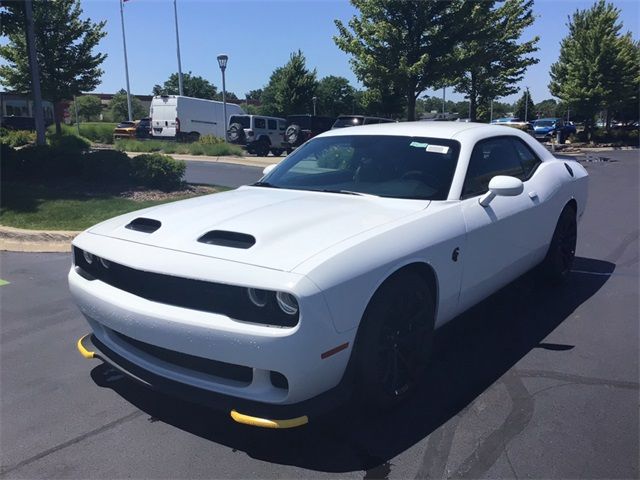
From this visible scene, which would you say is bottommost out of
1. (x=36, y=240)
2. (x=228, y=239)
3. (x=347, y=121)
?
(x=36, y=240)

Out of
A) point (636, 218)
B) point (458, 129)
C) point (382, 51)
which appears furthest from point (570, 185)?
point (382, 51)

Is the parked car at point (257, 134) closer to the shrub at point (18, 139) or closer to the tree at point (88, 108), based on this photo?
the shrub at point (18, 139)

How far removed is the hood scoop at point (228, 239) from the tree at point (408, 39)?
52.7ft

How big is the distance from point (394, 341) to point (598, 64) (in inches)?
1221

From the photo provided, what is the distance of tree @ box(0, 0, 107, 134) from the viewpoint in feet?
77.6

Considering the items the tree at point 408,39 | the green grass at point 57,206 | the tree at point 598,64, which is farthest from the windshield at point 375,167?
the tree at point 598,64

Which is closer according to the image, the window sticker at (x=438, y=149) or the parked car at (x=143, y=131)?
the window sticker at (x=438, y=149)

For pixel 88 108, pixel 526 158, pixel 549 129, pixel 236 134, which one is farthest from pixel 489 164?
pixel 88 108

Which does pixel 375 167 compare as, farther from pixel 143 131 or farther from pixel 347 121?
pixel 143 131

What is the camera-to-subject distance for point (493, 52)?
2119 centimetres

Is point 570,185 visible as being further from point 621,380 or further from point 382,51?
point 382,51

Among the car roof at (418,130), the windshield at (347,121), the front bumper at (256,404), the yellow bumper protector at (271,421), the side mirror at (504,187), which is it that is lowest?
the yellow bumper protector at (271,421)

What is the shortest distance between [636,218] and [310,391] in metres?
8.41

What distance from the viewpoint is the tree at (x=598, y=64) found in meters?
28.9
